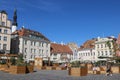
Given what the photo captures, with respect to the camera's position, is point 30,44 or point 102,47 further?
point 30,44

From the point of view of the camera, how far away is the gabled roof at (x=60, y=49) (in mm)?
92425

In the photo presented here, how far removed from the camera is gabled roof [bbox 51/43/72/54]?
9243cm

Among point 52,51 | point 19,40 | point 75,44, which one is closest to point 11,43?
point 19,40

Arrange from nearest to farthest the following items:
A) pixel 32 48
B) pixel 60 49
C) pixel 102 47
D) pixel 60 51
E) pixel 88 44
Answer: pixel 102 47 → pixel 32 48 → pixel 88 44 → pixel 60 51 → pixel 60 49

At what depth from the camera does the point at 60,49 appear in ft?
310

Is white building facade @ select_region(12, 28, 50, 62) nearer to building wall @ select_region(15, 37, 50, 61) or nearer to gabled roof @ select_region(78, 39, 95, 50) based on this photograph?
building wall @ select_region(15, 37, 50, 61)

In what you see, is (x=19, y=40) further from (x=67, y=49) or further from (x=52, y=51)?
(x=67, y=49)

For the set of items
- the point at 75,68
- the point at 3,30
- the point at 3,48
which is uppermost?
the point at 3,30

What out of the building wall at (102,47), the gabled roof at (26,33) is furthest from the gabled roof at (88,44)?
the gabled roof at (26,33)

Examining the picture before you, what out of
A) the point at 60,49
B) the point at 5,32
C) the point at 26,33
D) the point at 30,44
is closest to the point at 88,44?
the point at 60,49

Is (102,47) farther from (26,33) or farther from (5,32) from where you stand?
(5,32)

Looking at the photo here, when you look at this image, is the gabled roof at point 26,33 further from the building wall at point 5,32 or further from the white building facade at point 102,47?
the white building facade at point 102,47

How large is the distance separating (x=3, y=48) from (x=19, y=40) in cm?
802

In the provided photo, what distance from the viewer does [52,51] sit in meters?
91.8
